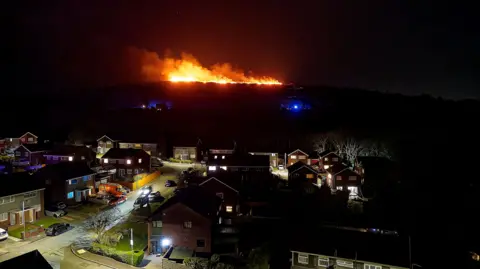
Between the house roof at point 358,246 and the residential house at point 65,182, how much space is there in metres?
19.3

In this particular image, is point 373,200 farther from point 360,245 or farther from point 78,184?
point 78,184

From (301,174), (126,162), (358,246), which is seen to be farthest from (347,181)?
(126,162)

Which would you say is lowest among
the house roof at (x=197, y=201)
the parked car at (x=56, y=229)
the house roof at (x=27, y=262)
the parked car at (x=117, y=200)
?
the parked car at (x=56, y=229)

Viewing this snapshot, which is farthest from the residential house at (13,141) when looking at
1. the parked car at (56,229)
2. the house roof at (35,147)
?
the parked car at (56,229)

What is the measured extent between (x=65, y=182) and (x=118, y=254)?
1226 centimetres

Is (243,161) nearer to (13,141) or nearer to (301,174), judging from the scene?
(301,174)

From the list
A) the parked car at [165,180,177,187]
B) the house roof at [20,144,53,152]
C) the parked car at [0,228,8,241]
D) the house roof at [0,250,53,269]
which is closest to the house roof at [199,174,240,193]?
the parked car at [165,180,177,187]

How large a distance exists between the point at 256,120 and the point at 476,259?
6244cm

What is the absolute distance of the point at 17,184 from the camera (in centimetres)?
2395

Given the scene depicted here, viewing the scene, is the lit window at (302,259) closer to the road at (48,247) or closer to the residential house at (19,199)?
the road at (48,247)

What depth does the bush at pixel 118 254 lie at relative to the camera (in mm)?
17781

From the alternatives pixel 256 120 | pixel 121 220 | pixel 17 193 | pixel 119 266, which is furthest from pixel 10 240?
pixel 256 120

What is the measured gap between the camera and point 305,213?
27.0 metres

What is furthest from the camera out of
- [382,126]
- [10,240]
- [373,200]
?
[382,126]
